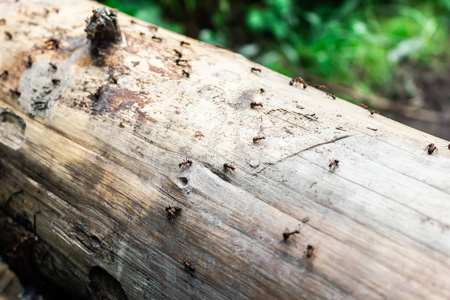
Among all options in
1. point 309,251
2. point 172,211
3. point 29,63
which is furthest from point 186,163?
point 29,63

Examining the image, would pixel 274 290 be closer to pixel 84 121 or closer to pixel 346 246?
pixel 346 246

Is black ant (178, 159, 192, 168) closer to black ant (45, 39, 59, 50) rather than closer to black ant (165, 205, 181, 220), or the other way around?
black ant (165, 205, 181, 220)

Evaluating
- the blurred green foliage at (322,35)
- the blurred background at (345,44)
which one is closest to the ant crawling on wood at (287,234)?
the blurred background at (345,44)

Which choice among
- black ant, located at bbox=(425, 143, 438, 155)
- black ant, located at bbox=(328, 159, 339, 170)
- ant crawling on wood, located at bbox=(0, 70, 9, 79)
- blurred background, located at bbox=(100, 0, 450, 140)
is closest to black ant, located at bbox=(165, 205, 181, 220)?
black ant, located at bbox=(328, 159, 339, 170)

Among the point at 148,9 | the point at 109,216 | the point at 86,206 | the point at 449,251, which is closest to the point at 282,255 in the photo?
the point at 449,251

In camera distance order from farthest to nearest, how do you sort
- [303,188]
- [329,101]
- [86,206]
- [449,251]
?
[329,101]
[86,206]
[303,188]
[449,251]

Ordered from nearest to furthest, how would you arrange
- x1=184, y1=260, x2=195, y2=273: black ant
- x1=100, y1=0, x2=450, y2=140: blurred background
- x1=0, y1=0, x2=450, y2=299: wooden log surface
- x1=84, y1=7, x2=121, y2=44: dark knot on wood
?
1. x1=0, y1=0, x2=450, y2=299: wooden log surface
2. x1=184, y1=260, x2=195, y2=273: black ant
3. x1=84, y1=7, x2=121, y2=44: dark knot on wood
4. x1=100, y1=0, x2=450, y2=140: blurred background

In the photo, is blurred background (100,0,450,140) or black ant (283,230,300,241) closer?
black ant (283,230,300,241)
